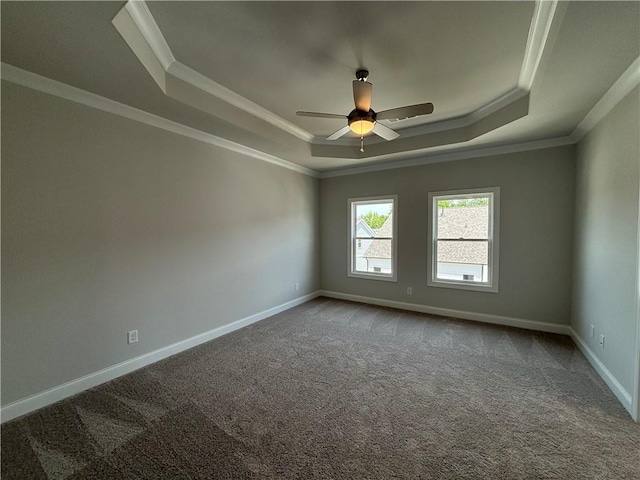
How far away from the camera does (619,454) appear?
5.60 ft

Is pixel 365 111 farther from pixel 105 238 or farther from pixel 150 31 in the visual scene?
pixel 105 238

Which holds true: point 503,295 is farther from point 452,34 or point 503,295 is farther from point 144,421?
point 144,421

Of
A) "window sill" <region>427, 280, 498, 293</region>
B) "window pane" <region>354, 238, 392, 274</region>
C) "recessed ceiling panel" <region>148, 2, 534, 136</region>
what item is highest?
"recessed ceiling panel" <region>148, 2, 534, 136</region>

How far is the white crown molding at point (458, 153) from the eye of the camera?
3.65 metres

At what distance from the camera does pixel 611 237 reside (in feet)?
8.29

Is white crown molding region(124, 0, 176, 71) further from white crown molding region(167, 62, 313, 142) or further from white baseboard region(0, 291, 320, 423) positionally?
white baseboard region(0, 291, 320, 423)

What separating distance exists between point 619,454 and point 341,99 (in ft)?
12.1

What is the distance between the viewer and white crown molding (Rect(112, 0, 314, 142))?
69.9 inches

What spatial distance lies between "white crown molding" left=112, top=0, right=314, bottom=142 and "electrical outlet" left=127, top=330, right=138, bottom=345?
2.38 m

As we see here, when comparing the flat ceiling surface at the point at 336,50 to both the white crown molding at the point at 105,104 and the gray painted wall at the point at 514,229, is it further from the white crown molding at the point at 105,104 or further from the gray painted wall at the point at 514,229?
the gray painted wall at the point at 514,229

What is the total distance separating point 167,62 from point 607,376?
193 inches

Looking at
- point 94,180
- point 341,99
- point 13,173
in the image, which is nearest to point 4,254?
point 13,173

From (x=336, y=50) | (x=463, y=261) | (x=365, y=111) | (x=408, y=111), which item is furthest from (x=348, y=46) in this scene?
(x=463, y=261)

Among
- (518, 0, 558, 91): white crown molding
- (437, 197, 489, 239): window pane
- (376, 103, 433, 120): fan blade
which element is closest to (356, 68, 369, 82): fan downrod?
(376, 103, 433, 120): fan blade
